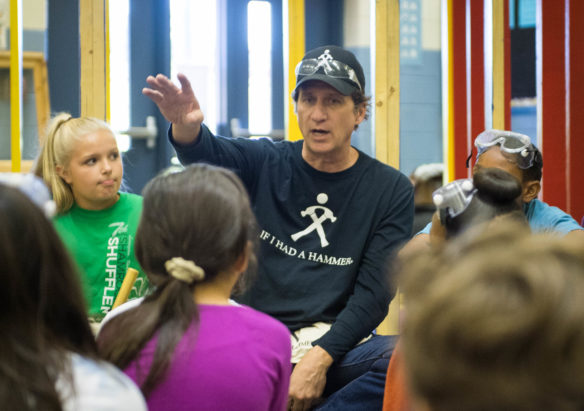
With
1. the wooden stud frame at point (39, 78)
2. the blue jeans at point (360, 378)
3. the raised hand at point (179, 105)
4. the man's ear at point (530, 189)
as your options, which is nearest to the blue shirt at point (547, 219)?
the man's ear at point (530, 189)

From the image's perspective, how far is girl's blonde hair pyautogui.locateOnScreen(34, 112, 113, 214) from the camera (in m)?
1.98

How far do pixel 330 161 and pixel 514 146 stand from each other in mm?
572

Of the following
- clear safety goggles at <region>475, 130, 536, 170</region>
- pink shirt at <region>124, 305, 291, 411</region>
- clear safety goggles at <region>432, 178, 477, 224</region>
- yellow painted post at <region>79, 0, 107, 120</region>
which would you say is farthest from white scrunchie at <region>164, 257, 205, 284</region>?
yellow painted post at <region>79, 0, 107, 120</region>

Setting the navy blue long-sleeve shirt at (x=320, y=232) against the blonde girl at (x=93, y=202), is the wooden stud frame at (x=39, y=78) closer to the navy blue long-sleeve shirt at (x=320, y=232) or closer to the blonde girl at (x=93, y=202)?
the blonde girl at (x=93, y=202)

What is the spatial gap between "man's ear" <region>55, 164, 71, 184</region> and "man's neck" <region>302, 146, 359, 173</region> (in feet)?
2.41

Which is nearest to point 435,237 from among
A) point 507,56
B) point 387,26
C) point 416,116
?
point 387,26

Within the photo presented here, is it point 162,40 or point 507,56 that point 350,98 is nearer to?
point 507,56

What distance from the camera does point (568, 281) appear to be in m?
0.54

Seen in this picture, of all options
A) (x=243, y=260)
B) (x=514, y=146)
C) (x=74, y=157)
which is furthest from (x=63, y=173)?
(x=514, y=146)

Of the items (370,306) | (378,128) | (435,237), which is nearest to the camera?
(435,237)

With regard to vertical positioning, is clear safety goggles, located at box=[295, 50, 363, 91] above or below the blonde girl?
above

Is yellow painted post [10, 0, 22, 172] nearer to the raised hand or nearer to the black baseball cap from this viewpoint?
the raised hand

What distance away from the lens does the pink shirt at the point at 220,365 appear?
104cm

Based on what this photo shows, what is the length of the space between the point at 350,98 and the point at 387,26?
3.20 ft
